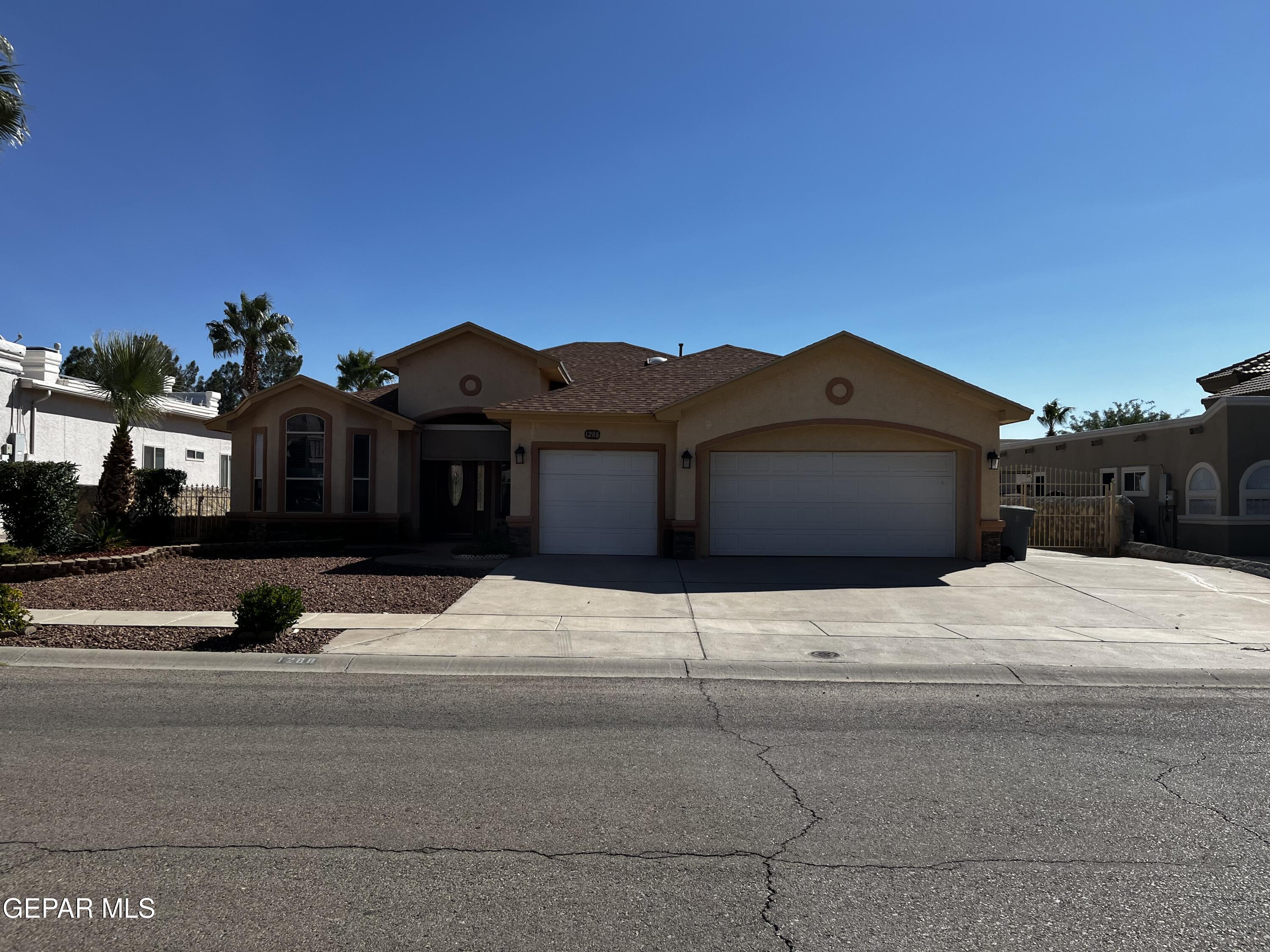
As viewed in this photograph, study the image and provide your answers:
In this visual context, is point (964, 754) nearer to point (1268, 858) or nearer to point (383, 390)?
point (1268, 858)

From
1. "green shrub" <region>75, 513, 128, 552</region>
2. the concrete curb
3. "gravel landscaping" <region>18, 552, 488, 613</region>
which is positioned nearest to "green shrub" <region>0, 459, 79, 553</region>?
"green shrub" <region>75, 513, 128, 552</region>

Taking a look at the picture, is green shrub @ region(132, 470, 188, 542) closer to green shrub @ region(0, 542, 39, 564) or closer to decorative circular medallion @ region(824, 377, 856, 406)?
green shrub @ region(0, 542, 39, 564)

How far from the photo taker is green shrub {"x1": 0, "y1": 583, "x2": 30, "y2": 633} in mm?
9117

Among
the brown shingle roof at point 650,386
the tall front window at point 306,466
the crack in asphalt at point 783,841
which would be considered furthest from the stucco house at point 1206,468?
the tall front window at point 306,466

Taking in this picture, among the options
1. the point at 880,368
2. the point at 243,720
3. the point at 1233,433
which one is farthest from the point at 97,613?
the point at 1233,433

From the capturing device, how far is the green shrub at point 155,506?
1845 cm

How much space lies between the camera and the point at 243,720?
629 cm

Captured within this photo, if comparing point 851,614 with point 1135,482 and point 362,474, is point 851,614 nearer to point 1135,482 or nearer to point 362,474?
point 362,474

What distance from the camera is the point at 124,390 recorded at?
17.9 m

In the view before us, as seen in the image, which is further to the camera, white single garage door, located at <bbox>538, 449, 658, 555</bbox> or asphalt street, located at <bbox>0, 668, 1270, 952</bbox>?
white single garage door, located at <bbox>538, 449, 658, 555</bbox>

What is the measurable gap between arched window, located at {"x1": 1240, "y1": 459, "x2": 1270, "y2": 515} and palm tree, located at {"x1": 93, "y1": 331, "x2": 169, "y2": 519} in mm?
25458

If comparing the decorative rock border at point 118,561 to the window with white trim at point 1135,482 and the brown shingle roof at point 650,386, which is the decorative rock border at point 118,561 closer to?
the brown shingle roof at point 650,386

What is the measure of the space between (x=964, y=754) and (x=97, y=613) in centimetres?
1055

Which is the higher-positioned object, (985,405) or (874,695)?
(985,405)
